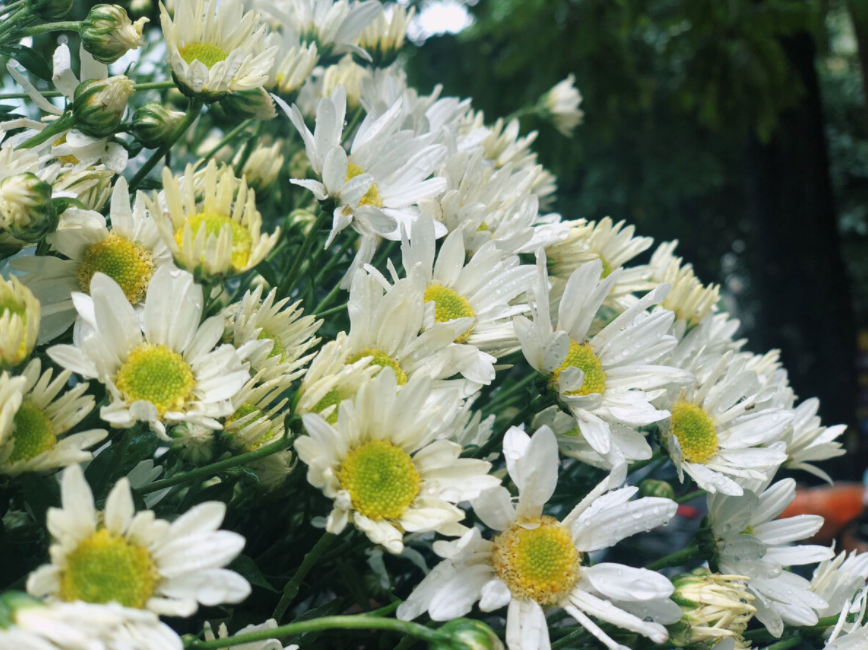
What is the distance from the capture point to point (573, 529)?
1.12 ft

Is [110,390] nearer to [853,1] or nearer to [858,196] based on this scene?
[853,1]

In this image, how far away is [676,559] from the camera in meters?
0.42

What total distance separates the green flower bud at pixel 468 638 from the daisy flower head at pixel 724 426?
155 mm

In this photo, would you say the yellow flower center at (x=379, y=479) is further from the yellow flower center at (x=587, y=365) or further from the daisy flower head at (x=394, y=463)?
the yellow flower center at (x=587, y=365)

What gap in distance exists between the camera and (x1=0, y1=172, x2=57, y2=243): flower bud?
31 cm

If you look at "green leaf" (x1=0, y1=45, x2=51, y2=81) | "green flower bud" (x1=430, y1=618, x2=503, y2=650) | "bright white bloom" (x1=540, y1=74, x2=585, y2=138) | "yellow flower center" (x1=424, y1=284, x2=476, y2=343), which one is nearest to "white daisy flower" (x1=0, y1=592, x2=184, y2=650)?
"green flower bud" (x1=430, y1=618, x2=503, y2=650)

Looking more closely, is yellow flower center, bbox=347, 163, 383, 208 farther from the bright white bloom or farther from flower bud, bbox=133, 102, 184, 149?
the bright white bloom

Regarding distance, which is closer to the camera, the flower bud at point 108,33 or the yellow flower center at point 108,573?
the yellow flower center at point 108,573

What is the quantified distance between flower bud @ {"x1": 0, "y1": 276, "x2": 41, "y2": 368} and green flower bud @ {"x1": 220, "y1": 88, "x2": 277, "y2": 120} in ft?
0.52

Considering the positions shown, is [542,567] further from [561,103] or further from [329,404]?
[561,103]

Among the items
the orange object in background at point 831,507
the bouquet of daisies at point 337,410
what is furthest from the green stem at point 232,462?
the orange object in background at point 831,507

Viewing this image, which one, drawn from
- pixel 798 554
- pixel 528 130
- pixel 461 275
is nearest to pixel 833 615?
pixel 798 554

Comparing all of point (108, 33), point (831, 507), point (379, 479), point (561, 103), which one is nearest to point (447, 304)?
point (379, 479)

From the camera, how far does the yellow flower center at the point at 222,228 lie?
32cm
